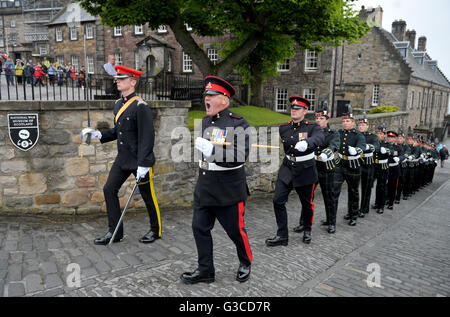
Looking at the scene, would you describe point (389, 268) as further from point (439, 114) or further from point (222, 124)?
point (439, 114)

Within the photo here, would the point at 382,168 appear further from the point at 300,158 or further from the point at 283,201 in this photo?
the point at 283,201

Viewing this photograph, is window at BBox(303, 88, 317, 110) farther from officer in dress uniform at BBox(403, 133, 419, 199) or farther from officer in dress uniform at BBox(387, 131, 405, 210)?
officer in dress uniform at BBox(387, 131, 405, 210)

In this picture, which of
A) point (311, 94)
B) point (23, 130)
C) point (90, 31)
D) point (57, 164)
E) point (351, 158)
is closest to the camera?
point (23, 130)

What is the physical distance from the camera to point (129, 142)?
5.09 meters

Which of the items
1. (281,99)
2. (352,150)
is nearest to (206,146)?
(352,150)

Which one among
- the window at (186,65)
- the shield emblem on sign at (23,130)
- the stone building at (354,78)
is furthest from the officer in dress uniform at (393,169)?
the window at (186,65)

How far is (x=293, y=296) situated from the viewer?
4012 millimetres

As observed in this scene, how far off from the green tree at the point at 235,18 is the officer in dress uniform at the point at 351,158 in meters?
6.77

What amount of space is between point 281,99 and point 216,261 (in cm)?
2984

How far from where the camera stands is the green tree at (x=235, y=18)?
13.9m

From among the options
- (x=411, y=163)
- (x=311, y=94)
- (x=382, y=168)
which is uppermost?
(x=311, y=94)

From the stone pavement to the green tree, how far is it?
30.6 ft

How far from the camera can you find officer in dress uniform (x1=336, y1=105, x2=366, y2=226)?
7.43 meters
